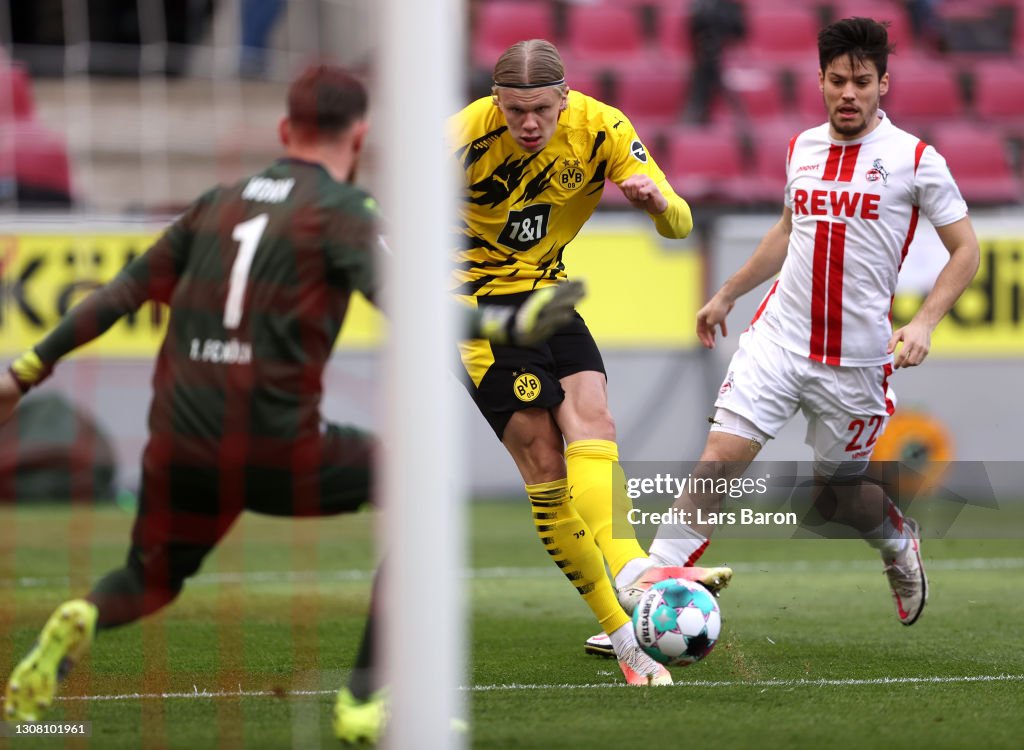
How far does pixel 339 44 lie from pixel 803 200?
9.05 metres

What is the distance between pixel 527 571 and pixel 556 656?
2.52 metres

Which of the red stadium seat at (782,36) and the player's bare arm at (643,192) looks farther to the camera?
the red stadium seat at (782,36)

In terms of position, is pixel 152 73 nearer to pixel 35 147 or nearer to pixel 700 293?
pixel 35 147

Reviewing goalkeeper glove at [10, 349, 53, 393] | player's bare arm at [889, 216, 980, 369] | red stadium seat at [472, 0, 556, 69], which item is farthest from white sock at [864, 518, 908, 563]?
red stadium seat at [472, 0, 556, 69]

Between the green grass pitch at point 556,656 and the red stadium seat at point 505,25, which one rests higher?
the red stadium seat at point 505,25

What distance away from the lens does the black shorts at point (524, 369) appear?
212 inches

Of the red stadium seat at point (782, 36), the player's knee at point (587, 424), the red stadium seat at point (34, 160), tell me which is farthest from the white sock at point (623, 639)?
the red stadium seat at point (782, 36)

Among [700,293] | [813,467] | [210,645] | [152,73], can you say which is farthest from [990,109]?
[210,645]

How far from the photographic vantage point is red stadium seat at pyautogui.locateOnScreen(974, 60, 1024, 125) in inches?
561

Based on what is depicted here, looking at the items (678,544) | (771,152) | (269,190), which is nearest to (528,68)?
(269,190)

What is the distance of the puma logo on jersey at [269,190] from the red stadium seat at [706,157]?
8.45m

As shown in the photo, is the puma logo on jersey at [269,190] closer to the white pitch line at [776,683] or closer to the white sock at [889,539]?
the white pitch line at [776,683]

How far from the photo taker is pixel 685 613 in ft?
15.9

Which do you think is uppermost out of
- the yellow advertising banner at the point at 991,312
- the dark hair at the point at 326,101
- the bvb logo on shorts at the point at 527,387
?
the dark hair at the point at 326,101
